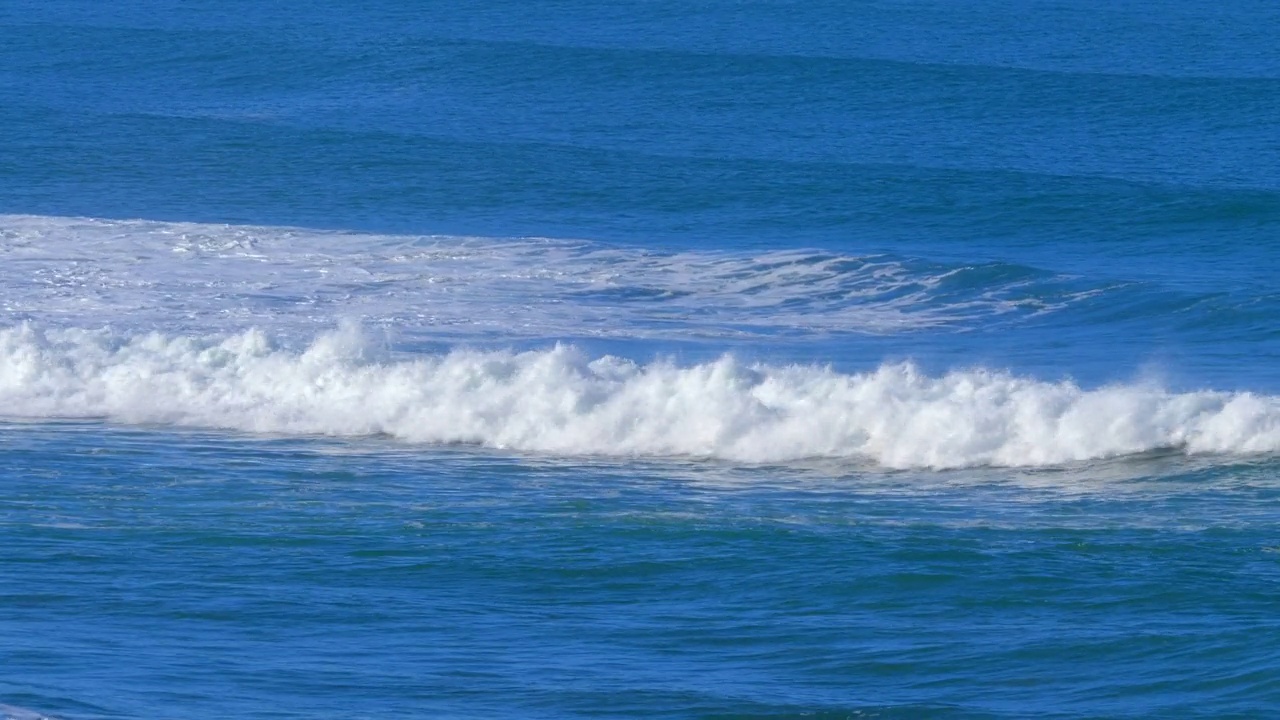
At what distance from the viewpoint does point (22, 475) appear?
31.4ft

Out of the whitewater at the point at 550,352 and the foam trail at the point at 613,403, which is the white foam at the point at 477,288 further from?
the foam trail at the point at 613,403

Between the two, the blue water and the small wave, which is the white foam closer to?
the blue water

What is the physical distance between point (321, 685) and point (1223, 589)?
3.22 meters

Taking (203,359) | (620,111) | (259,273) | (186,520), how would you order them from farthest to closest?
(620,111), (259,273), (203,359), (186,520)

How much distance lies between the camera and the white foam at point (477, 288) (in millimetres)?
14766

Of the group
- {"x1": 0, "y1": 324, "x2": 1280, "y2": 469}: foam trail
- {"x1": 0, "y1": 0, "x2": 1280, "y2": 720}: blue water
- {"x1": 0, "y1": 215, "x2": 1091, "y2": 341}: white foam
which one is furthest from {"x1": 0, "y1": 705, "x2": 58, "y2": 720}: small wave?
{"x1": 0, "y1": 215, "x2": 1091, "y2": 341}: white foam

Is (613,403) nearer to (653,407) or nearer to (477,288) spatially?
(653,407)

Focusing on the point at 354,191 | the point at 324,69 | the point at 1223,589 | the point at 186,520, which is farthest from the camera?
the point at 324,69

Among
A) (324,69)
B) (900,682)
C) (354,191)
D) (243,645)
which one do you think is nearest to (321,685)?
(243,645)

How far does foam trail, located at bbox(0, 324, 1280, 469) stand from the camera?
32.9 ft

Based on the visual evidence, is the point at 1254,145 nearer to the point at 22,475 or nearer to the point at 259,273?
the point at 259,273

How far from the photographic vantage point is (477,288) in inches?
643

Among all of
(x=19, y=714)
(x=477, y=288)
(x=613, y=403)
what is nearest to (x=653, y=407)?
(x=613, y=403)

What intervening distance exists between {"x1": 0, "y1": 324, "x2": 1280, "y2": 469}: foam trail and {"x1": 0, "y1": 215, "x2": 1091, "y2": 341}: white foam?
5.42ft
